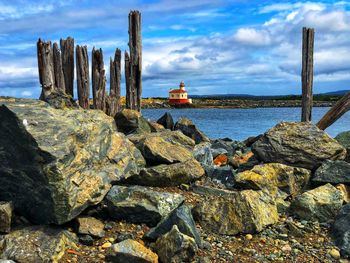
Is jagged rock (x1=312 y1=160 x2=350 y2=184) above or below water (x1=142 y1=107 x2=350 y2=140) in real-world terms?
above

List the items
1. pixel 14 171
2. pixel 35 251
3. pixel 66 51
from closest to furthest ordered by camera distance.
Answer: pixel 35 251 → pixel 14 171 → pixel 66 51

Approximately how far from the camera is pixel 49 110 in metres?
8.61

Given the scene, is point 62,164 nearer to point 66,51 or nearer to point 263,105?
point 66,51

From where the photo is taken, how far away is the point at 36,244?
7.36 m

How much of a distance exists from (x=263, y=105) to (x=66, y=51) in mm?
113854

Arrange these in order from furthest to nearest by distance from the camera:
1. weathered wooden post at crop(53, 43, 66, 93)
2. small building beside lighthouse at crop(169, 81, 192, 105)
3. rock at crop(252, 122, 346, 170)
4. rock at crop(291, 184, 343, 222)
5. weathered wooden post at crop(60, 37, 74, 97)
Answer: small building beside lighthouse at crop(169, 81, 192, 105), weathered wooden post at crop(60, 37, 74, 97), weathered wooden post at crop(53, 43, 66, 93), rock at crop(252, 122, 346, 170), rock at crop(291, 184, 343, 222)

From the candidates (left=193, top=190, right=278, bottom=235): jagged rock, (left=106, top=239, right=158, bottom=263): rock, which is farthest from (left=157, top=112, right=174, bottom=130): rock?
(left=106, top=239, right=158, bottom=263): rock

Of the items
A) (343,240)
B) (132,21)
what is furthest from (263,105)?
(343,240)

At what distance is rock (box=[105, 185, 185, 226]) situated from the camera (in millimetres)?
8320

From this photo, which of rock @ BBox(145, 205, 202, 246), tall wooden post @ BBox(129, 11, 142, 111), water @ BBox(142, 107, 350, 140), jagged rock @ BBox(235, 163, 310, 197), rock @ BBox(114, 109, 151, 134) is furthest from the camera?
water @ BBox(142, 107, 350, 140)

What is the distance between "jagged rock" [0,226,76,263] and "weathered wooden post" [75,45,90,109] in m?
8.35

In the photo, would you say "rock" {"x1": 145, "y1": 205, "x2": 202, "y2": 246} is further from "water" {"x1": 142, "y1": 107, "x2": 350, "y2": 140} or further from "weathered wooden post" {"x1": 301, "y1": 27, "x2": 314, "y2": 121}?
"water" {"x1": 142, "y1": 107, "x2": 350, "y2": 140}

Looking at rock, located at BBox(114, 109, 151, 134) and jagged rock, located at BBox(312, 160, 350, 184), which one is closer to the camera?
jagged rock, located at BBox(312, 160, 350, 184)

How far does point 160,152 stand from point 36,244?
366 cm
